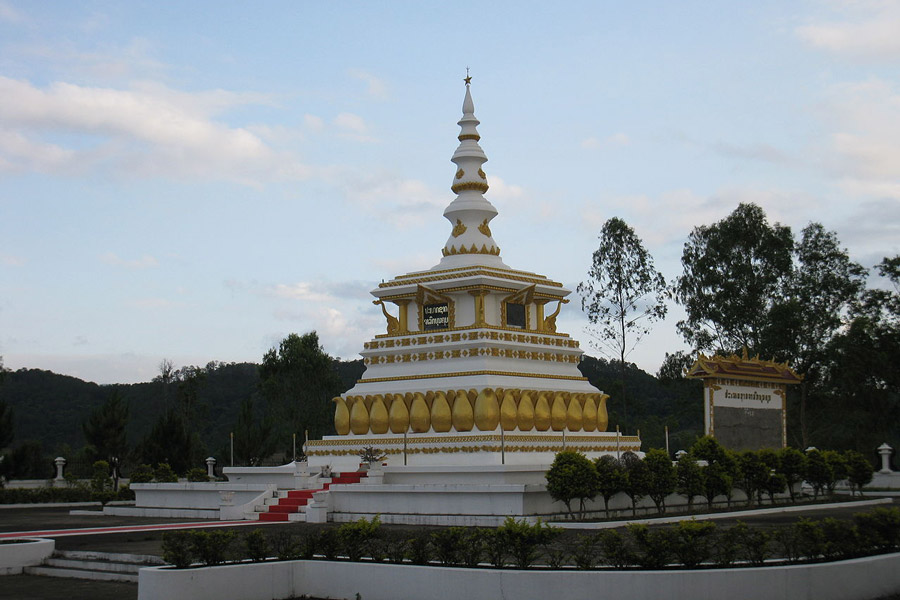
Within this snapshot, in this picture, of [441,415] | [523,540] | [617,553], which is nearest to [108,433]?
[441,415]

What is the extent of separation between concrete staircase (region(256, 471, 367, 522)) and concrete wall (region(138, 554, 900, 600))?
40.4 ft

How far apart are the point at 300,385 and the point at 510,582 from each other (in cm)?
5596

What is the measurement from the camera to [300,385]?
70.0m

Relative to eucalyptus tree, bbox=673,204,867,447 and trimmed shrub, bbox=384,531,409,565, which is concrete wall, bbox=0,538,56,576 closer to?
trimmed shrub, bbox=384,531,409,565

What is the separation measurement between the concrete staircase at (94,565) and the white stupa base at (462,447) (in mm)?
12330

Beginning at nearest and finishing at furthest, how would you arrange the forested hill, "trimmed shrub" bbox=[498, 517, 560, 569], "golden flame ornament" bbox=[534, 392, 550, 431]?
"trimmed shrub" bbox=[498, 517, 560, 569], "golden flame ornament" bbox=[534, 392, 550, 431], the forested hill

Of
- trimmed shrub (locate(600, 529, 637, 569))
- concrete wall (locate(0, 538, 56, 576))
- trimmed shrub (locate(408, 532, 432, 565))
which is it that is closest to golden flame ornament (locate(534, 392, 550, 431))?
concrete wall (locate(0, 538, 56, 576))

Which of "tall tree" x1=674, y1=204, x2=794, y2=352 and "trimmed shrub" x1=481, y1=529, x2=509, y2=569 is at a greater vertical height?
"tall tree" x1=674, y1=204, x2=794, y2=352

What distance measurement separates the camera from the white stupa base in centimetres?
3177

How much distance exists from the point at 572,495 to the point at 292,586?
30.6ft

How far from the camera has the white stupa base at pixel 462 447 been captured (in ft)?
104

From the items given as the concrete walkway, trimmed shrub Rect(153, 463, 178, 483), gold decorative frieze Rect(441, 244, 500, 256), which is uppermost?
gold decorative frieze Rect(441, 244, 500, 256)

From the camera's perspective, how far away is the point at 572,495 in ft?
80.6

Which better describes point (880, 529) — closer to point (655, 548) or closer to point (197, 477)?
point (655, 548)
